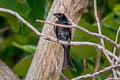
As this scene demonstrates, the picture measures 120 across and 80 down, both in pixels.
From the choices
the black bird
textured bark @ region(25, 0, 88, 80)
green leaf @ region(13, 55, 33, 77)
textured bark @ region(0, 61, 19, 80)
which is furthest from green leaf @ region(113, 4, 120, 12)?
the black bird

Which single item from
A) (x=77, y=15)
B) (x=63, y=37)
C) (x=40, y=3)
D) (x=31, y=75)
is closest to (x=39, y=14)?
(x=40, y=3)

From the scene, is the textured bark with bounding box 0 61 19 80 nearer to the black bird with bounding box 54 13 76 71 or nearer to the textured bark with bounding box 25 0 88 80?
the textured bark with bounding box 25 0 88 80

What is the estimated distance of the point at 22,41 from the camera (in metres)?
5.34

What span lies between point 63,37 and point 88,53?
126cm

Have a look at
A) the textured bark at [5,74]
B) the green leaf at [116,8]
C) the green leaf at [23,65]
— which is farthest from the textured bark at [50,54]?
the green leaf at [116,8]

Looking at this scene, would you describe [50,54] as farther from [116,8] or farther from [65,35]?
[116,8]

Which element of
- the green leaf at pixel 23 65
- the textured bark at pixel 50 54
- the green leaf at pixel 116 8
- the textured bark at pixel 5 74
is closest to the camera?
the textured bark at pixel 50 54

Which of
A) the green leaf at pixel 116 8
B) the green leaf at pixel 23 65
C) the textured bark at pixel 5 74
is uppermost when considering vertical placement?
the green leaf at pixel 116 8

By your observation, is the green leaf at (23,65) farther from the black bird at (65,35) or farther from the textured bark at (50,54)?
the black bird at (65,35)

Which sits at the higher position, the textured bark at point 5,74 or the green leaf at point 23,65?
the textured bark at point 5,74

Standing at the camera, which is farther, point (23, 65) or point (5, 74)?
point (23, 65)

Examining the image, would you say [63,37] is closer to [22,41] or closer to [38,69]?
[38,69]

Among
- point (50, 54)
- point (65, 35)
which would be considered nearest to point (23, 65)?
point (50, 54)

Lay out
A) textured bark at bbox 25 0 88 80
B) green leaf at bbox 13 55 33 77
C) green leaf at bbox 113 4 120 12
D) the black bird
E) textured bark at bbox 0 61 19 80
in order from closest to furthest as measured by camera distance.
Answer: the black bird < textured bark at bbox 25 0 88 80 < textured bark at bbox 0 61 19 80 < green leaf at bbox 13 55 33 77 < green leaf at bbox 113 4 120 12
